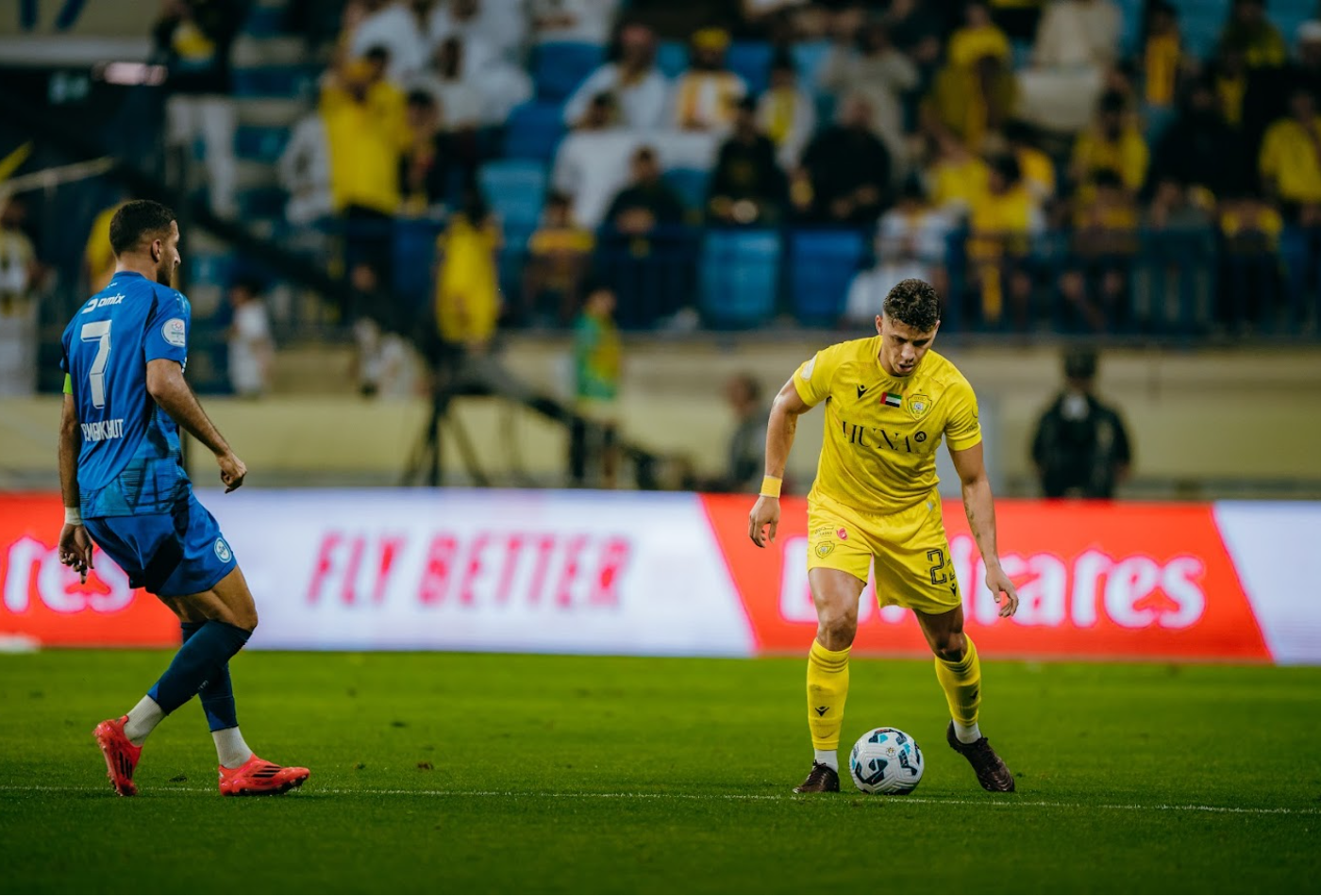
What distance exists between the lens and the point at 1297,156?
20.3 metres

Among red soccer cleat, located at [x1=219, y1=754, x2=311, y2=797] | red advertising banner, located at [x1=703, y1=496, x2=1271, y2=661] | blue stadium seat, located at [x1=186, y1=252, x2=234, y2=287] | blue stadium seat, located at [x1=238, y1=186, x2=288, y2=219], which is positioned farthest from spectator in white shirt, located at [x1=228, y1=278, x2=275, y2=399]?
red soccer cleat, located at [x1=219, y1=754, x2=311, y2=797]

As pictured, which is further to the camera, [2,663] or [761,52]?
[761,52]

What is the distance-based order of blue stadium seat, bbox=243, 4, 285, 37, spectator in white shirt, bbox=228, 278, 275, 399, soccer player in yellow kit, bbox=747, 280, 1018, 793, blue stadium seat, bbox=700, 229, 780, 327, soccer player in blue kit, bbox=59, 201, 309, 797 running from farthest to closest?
blue stadium seat, bbox=243, 4, 285, 37 < blue stadium seat, bbox=700, 229, 780, 327 < spectator in white shirt, bbox=228, 278, 275, 399 < soccer player in yellow kit, bbox=747, 280, 1018, 793 < soccer player in blue kit, bbox=59, 201, 309, 797

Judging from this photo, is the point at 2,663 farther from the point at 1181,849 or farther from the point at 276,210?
the point at 1181,849

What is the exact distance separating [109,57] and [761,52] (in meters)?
7.11

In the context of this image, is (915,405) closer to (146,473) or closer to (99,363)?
(146,473)

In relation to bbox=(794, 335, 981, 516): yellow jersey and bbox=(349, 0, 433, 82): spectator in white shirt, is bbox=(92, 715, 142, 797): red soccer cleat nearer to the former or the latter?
bbox=(794, 335, 981, 516): yellow jersey

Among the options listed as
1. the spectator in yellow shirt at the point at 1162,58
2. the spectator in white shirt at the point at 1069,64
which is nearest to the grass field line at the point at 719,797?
the spectator in white shirt at the point at 1069,64

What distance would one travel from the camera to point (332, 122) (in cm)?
2059

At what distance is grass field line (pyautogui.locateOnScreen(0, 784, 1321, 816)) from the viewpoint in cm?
821

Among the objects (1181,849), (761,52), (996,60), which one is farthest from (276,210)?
(1181,849)

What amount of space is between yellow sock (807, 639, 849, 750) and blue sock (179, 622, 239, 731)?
7.79 ft

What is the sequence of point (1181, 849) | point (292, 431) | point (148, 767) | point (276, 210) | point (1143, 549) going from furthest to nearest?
point (276, 210), point (292, 431), point (1143, 549), point (148, 767), point (1181, 849)

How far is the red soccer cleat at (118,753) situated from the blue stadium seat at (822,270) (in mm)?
12774
